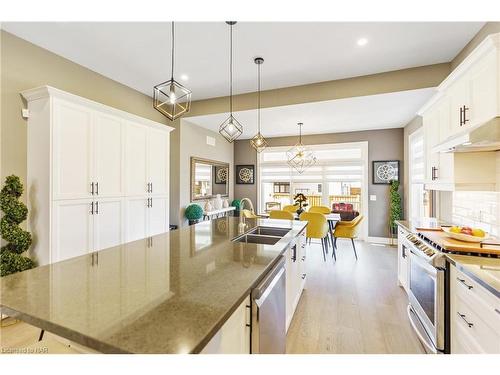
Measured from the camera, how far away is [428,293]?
1.97m

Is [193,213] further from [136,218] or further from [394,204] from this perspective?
[394,204]

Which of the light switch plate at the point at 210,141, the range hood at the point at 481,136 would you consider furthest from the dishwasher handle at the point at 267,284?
the light switch plate at the point at 210,141

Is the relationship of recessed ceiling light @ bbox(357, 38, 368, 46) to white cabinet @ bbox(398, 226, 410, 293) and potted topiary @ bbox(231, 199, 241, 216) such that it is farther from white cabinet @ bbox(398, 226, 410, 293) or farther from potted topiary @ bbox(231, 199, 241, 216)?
potted topiary @ bbox(231, 199, 241, 216)

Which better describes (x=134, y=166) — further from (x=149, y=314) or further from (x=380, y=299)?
(x=380, y=299)

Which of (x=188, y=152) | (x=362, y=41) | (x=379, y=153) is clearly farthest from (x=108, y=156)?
(x=379, y=153)

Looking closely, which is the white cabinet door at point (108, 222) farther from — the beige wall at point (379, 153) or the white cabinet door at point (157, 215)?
the beige wall at point (379, 153)

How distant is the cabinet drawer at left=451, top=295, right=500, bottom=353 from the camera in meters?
1.29

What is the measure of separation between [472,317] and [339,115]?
155 inches

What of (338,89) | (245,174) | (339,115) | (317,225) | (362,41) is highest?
(362,41)

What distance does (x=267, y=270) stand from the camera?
1.40 metres

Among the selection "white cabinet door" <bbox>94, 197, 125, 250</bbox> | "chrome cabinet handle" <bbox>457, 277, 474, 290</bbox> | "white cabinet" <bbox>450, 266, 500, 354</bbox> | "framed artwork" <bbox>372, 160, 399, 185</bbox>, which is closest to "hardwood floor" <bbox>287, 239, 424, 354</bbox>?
"white cabinet" <bbox>450, 266, 500, 354</bbox>

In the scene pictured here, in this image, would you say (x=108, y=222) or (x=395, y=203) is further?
(x=395, y=203)

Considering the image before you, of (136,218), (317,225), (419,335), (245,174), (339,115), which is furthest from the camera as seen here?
(245,174)

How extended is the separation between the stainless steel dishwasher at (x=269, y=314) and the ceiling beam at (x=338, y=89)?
3130 mm
